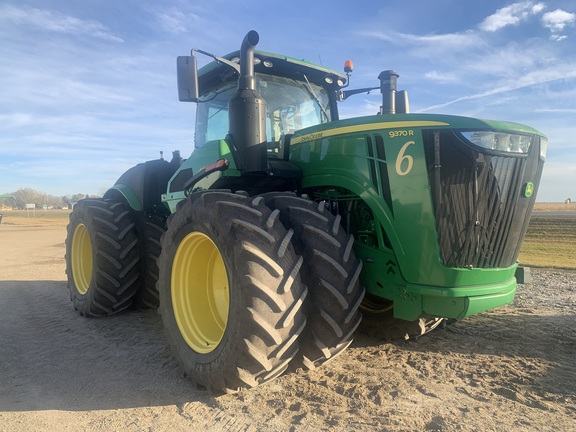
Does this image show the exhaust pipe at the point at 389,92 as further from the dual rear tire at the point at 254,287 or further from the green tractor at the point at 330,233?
the dual rear tire at the point at 254,287

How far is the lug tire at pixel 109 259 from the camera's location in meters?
5.16

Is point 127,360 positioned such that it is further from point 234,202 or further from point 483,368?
point 483,368

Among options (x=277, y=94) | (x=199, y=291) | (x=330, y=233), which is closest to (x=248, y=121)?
(x=277, y=94)

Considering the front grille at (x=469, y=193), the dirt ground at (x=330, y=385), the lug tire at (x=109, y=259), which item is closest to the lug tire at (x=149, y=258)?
the lug tire at (x=109, y=259)

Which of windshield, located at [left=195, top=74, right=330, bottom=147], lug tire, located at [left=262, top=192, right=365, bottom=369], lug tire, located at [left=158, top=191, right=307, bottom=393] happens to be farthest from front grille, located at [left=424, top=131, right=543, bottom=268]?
windshield, located at [left=195, top=74, right=330, bottom=147]

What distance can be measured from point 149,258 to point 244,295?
2.94m

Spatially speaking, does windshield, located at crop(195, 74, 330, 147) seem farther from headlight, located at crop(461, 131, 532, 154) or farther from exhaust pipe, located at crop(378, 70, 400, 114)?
headlight, located at crop(461, 131, 532, 154)

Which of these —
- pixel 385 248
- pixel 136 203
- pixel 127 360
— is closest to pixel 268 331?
pixel 385 248

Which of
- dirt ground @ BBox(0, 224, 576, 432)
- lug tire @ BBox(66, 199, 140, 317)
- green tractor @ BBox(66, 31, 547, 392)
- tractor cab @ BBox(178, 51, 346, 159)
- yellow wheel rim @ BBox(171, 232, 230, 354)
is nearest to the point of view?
dirt ground @ BBox(0, 224, 576, 432)

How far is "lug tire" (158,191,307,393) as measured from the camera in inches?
108

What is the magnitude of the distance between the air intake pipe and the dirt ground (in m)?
1.76

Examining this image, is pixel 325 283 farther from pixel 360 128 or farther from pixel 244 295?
pixel 360 128

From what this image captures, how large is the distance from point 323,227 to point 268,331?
0.81m

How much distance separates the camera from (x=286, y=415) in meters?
2.76
